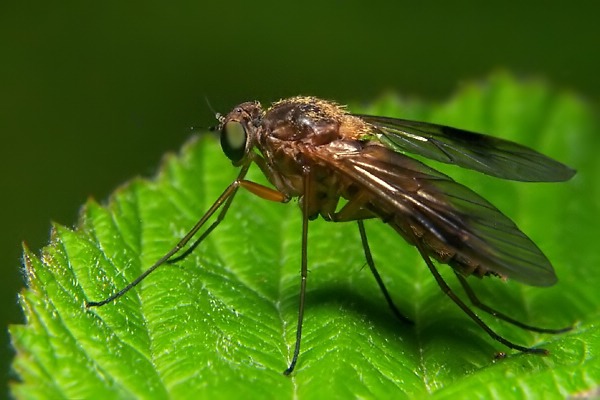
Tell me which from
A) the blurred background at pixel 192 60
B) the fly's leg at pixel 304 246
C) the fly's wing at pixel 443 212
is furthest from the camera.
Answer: the blurred background at pixel 192 60

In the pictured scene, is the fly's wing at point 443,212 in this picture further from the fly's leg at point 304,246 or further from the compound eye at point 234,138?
the compound eye at point 234,138

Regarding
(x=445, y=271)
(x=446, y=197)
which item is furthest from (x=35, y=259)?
(x=445, y=271)

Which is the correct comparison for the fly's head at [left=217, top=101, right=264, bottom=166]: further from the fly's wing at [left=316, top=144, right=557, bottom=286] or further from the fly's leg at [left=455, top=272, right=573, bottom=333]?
the fly's leg at [left=455, top=272, right=573, bottom=333]

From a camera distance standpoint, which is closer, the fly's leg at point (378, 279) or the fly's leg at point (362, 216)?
the fly's leg at point (362, 216)

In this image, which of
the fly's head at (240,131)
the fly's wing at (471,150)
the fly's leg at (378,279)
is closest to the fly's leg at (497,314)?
the fly's leg at (378,279)

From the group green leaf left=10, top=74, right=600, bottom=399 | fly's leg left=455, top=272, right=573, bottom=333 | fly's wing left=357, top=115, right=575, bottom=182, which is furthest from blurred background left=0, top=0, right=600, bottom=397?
fly's leg left=455, top=272, right=573, bottom=333

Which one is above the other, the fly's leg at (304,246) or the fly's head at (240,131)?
the fly's head at (240,131)

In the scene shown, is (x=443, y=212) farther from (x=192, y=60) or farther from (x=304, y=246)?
(x=192, y=60)
